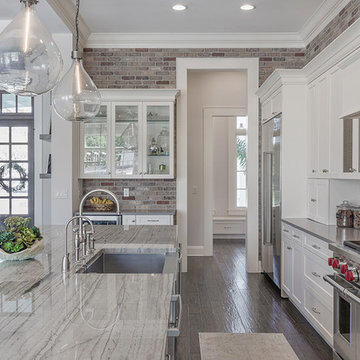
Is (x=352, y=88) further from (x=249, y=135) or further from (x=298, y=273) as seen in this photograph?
(x=249, y=135)

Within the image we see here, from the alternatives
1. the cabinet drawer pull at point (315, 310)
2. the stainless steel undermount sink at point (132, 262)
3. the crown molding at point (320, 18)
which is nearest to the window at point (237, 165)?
the crown molding at point (320, 18)

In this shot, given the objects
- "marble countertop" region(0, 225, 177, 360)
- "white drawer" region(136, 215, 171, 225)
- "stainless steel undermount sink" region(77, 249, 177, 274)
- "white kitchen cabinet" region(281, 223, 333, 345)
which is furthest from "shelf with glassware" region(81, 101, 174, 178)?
"marble countertop" region(0, 225, 177, 360)

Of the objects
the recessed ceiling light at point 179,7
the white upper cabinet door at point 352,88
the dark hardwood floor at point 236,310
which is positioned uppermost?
the recessed ceiling light at point 179,7

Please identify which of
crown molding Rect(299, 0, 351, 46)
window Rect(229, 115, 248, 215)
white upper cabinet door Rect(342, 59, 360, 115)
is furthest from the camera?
window Rect(229, 115, 248, 215)

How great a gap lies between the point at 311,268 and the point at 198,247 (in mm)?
3466

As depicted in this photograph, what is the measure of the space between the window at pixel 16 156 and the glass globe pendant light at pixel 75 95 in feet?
10.4

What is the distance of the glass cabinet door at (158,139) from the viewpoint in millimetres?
5551

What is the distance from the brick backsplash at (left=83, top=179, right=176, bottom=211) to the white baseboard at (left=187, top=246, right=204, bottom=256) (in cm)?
135

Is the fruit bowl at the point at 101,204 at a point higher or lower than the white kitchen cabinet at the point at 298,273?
higher

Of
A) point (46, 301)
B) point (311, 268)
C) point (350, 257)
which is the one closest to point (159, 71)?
point (311, 268)

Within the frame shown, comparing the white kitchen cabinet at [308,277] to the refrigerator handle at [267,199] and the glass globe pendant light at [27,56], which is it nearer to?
the refrigerator handle at [267,199]

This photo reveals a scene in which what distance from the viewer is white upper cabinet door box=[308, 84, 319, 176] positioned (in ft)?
14.2

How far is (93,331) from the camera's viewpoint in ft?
4.08

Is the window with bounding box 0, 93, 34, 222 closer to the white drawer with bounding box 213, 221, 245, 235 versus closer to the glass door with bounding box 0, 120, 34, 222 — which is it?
the glass door with bounding box 0, 120, 34, 222
